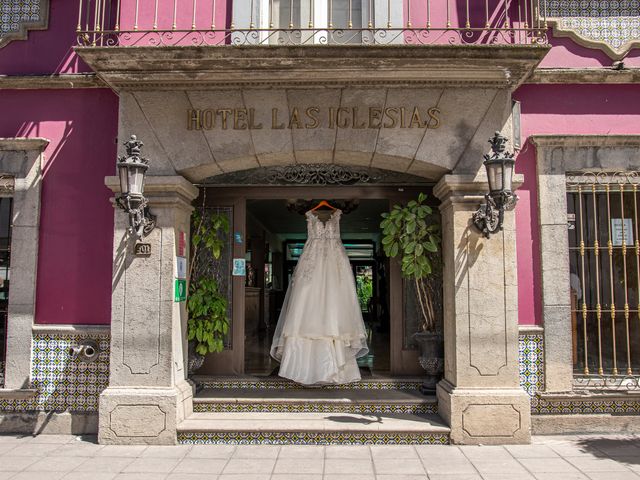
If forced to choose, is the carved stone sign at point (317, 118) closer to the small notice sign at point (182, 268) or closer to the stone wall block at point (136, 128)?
the stone wall block at point (136, 128)

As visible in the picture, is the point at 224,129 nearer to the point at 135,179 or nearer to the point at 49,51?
the point at 135,179

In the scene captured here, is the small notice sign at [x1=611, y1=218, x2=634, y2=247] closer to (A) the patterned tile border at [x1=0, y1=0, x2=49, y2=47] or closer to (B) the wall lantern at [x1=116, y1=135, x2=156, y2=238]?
(B) the wall lantern at [x1=116, y1=135, x2=156, y2=238]

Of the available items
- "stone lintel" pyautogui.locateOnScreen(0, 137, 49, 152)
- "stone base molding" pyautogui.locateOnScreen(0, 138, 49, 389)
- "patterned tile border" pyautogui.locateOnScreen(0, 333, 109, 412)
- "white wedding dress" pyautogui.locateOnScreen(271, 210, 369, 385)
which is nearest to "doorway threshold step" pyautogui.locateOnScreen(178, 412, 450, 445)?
"white wedding dress" pyautogui.locateOnScreen(271, 210, 369, 385)

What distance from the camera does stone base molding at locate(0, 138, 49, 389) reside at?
6.74 m

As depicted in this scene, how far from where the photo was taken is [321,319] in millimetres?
7582

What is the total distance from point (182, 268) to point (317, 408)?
238 centimetres

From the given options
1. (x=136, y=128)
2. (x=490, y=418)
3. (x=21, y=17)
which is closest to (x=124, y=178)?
(x=136, y=128)

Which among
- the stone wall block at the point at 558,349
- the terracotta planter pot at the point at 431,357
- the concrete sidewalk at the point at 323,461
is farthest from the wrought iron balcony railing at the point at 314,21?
the concrete sidewalk at the point at 323,461

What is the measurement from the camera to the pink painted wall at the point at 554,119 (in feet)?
22.1

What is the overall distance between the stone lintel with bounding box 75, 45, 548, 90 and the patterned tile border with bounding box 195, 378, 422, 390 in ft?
12.4

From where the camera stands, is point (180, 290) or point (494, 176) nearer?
point (494, 176)

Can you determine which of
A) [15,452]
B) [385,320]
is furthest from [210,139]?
[385,320]

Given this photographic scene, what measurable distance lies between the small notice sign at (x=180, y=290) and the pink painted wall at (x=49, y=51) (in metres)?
2.98

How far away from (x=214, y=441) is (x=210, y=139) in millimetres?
3471
